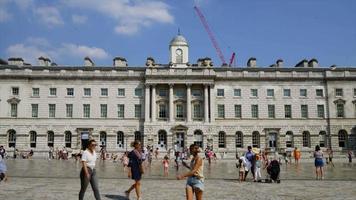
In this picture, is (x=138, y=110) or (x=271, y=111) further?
(x=271, y=111)

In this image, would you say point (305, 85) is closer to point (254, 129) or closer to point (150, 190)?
point (254, 129)

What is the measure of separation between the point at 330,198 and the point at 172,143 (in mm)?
43711

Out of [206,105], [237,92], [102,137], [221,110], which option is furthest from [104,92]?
[237,92]

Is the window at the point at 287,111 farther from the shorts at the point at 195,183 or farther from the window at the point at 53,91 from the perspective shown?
the shorts at the point at 195,183

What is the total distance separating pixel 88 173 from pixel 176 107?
157 ft

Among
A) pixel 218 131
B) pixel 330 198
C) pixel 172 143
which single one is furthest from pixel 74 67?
pixel 330 198

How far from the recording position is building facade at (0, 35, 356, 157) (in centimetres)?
5694

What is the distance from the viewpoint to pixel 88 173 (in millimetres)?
10594

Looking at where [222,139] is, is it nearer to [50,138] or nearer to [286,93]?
[286,93]

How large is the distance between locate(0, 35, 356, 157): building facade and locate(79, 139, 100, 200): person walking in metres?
45.4

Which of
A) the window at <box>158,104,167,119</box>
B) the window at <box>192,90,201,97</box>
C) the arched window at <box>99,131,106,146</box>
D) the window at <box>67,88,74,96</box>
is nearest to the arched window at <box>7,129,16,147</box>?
the window at <box>67,88,74,96</box>

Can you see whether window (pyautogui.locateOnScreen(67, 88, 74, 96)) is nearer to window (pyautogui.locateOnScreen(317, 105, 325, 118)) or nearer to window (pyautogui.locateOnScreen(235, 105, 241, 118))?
window (pyautogui.locateOnScreen(235, 105, 241, 118))

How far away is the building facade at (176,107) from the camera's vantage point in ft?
187

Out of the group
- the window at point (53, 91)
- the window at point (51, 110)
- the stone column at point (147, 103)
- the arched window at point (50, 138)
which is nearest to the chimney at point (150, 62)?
the stone column at point (147, 103)
